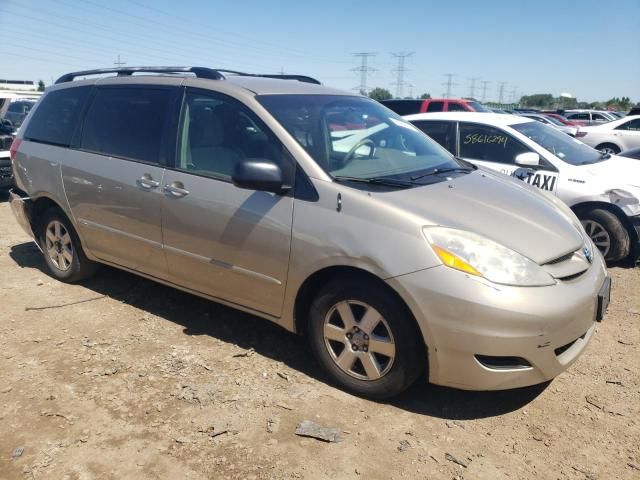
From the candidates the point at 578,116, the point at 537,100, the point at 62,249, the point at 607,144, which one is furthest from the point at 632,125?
the point at 537,100

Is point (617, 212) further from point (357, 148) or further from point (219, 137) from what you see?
point (219, 137)

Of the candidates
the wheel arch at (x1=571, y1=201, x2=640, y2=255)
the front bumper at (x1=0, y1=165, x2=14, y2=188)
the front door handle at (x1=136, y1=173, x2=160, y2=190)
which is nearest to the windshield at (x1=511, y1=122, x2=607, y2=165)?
the wheel arch at (x1=571, y1=201, x2=640, y2=255)

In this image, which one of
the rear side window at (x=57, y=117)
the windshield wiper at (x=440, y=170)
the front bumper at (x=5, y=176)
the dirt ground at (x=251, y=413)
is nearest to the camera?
the dirt ground at (x=251, y=413)

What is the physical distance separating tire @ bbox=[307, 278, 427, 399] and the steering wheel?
820mm

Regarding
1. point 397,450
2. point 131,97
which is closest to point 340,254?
point 397,450

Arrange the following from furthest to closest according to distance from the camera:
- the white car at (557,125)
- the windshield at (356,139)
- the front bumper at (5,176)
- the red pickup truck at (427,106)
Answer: the red pickup truck at (427,106) < the white car at (557,125) < the front bumper at (5,176) < the windshield at (356,139)

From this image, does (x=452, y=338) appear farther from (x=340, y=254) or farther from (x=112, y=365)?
(x=112, y=365)

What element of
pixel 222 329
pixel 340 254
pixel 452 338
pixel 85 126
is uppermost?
pixel 85 126

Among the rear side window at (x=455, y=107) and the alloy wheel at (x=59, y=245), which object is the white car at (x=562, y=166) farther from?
the rear side window at (x=455, y=107)

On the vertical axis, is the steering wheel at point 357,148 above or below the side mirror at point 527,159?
above

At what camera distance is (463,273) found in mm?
2656

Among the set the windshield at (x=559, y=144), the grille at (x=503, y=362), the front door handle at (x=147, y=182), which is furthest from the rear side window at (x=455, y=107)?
the grille at (x=503, y=362)

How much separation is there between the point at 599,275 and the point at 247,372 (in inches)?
87.0

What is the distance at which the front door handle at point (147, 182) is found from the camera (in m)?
3.75
